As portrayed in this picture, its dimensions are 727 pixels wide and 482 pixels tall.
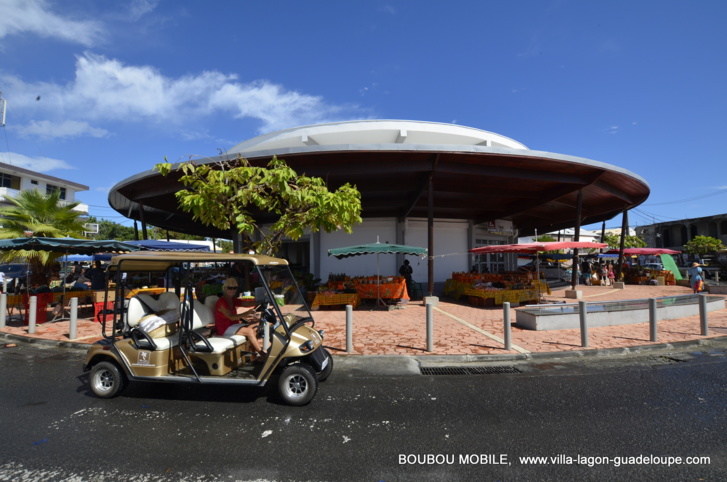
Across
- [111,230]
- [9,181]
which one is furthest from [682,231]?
[111,230]

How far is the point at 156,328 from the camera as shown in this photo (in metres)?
4.64

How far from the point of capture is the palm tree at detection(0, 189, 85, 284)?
1110 cm

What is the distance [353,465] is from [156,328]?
326 centimetres

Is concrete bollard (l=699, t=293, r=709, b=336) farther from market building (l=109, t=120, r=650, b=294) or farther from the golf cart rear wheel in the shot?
the golf cart rear wheel

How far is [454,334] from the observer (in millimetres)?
8281

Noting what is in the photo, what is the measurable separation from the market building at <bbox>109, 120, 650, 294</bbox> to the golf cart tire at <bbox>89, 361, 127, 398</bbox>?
295 inches

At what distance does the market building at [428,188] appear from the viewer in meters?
12.6

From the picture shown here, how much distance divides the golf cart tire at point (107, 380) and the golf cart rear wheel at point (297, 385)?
89.1 inches

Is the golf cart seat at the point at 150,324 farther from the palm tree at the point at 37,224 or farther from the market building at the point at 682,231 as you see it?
the market building at the point at 682,231

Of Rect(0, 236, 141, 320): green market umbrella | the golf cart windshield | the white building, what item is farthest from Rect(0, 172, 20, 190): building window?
the golf cart windshield

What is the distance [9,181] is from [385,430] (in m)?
44.2

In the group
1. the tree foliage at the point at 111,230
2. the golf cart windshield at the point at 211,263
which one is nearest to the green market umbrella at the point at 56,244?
the golf cart windshield at the point at 211,263

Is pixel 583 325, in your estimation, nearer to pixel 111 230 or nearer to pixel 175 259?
pixel 175 259

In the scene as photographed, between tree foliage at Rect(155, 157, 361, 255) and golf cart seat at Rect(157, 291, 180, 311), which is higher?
tree foliage at Rect(155, 157, 361, 255)
